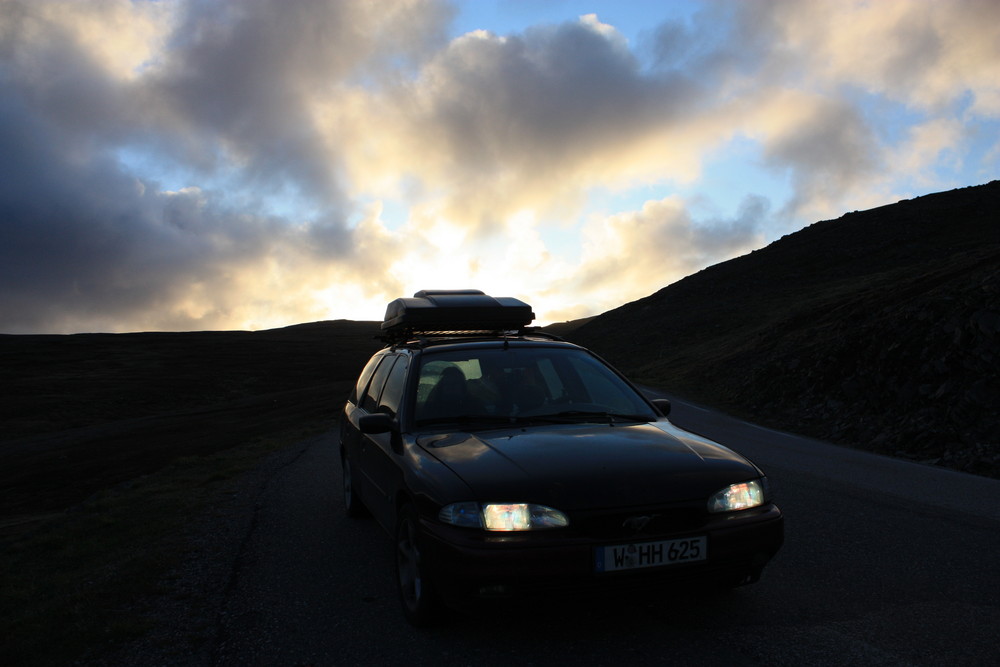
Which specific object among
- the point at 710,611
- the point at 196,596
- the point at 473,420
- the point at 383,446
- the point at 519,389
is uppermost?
the point at 519,389

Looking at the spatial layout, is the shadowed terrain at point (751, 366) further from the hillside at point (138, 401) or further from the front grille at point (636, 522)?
the front grille at point (636, 522)

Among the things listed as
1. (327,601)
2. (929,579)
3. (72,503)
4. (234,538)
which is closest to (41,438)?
(72,503)

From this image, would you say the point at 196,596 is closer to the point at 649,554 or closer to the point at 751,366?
the point at 649,554

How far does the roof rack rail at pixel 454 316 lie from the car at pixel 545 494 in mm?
1621

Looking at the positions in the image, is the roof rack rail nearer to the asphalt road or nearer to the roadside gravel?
the asphalt road

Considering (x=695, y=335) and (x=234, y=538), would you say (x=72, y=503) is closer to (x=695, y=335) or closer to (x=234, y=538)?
(x=234, y=538)

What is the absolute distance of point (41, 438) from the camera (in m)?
31.4

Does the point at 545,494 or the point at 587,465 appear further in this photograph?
the point at 587,465

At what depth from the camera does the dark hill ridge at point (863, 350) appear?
13648mm

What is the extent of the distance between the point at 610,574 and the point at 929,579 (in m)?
2.42

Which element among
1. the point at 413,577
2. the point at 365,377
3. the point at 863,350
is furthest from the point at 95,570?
the point at 863,350

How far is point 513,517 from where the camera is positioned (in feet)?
12.1


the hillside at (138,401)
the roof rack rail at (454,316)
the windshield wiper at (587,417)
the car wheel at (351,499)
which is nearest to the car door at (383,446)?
the roof rack rail at (454,316)

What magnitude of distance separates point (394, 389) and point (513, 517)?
2282mm
